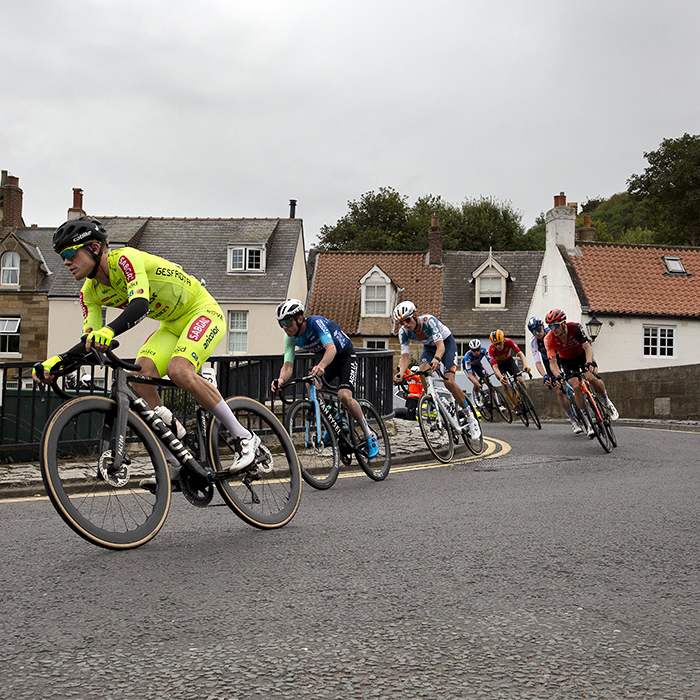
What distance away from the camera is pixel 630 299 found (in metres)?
36.8

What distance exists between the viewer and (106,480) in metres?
4.68

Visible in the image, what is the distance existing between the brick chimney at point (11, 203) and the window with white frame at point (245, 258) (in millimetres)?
14529

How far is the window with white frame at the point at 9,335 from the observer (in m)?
42.7

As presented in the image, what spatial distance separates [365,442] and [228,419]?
323 cm

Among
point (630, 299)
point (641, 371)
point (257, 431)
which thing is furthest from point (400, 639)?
point (630, 299)

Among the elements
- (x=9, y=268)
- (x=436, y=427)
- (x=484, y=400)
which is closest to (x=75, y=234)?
(x=436, y=427)

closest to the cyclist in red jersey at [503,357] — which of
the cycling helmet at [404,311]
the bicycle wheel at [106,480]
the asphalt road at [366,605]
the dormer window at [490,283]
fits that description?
the cycling helmet at [404,311]

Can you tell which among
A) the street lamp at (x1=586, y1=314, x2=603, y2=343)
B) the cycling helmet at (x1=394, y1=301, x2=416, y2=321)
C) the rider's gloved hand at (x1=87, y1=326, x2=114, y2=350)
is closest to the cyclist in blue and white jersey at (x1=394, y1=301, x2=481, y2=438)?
the cycling helmet at (x1=394, y1=301, x2=416, y2=321)

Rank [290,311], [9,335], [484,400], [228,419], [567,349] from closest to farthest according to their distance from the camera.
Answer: [228,419] < [290,311] < [567,349] < [484,400] < [9,335]

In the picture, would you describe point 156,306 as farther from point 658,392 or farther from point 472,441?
point 658,392

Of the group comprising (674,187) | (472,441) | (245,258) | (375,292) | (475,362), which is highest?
(674,187)

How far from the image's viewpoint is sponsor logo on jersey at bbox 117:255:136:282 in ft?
16.7

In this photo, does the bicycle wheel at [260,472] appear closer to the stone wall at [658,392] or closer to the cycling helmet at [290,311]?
the cycling helmet at [290,311]

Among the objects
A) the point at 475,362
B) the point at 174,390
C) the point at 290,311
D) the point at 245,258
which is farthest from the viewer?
the point at 245,258
